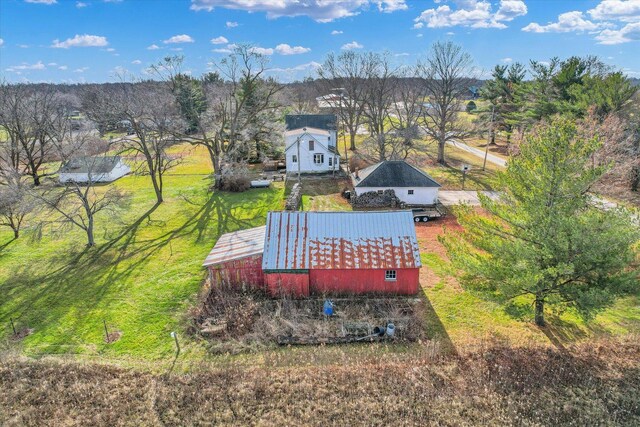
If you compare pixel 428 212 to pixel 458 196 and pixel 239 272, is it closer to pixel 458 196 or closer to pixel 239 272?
pixel 458 196

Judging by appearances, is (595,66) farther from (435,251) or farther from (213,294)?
(213,294)

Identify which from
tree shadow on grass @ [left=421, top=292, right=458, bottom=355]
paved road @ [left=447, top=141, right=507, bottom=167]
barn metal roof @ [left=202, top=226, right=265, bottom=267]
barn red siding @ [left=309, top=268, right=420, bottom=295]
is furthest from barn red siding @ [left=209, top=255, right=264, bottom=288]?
paved road @ [left=447, top=141, right=507, bottom=167]

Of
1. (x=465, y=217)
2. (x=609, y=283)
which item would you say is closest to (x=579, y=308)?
(x=609, y=283)

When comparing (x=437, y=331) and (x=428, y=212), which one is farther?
(x=428, y=212)

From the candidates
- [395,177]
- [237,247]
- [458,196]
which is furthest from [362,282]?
[458,196]

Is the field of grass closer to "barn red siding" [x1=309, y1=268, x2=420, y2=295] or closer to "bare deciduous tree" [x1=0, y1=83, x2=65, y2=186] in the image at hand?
"barn red siding" [x1=309, y1=268, x2=420, y2=295]

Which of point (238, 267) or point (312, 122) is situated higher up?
point (312, 122)

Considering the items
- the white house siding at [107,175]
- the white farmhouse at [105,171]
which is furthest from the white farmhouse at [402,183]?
the white house siding at [107,175]
